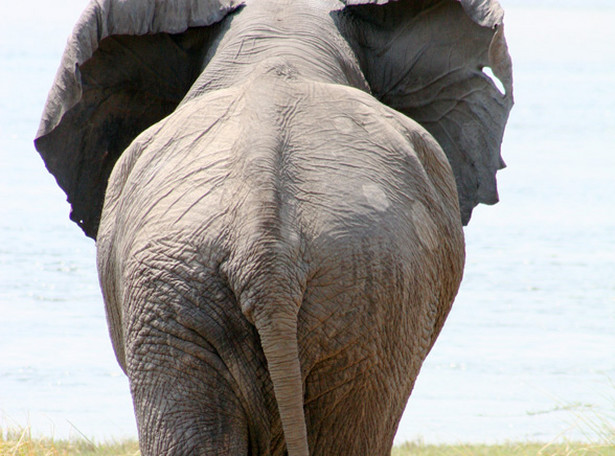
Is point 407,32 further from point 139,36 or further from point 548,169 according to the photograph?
point 548,169

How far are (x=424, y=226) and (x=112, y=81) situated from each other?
1.40 meters

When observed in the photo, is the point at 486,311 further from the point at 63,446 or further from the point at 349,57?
the point at 349,57

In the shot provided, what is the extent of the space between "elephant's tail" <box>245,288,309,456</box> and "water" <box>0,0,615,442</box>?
3.35 m

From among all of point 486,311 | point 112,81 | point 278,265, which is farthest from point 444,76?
point 486,311

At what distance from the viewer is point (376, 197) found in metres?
2.42

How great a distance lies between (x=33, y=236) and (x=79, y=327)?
16.1 feet

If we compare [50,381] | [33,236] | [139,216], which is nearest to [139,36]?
[139,216]

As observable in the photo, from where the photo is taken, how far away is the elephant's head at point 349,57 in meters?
3.33

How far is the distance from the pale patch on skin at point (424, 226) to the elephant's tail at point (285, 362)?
1.41 ft

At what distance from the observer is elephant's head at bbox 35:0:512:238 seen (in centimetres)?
333

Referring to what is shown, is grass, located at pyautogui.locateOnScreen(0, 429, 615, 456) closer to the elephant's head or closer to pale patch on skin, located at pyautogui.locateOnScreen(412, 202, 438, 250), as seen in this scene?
the elephant's head

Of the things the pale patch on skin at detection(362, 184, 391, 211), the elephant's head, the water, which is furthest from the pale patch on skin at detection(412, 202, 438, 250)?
the water

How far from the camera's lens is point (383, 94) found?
11.9 ft

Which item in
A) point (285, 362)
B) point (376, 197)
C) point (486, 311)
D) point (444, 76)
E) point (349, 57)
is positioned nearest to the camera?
point (285, 362)
